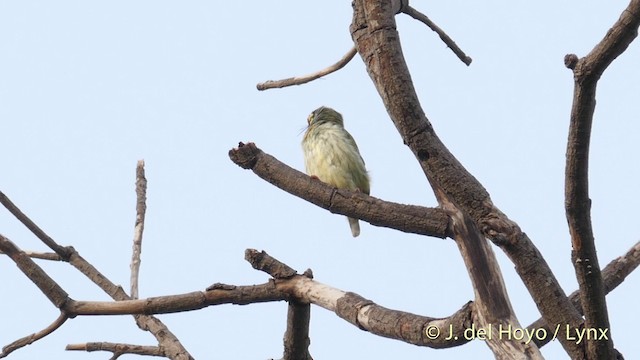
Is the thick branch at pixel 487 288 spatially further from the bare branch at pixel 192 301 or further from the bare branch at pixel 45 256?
the bare branch at pixel 45 256

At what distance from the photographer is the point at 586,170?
281 cm

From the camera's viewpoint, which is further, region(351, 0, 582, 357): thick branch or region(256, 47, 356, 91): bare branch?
region(256, 47, 356, 91): bare branch

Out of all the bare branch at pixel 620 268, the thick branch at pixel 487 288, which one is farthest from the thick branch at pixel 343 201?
the bare branch at pixel 620 268

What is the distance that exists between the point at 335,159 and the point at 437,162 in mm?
4448

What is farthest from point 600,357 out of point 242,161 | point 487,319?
point 242,161

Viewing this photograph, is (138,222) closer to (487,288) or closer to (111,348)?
(111,348)

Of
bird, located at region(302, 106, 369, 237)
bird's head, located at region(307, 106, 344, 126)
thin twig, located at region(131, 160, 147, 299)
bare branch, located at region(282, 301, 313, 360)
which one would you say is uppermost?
bird's head, located at region(307, 106, 344, 126)

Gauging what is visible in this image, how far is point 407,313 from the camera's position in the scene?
364 centimetres

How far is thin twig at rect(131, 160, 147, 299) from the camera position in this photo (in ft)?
16.7

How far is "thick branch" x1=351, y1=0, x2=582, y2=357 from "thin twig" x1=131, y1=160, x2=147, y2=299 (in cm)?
224

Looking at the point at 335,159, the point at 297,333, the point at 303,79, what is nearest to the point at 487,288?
the point at 297,333

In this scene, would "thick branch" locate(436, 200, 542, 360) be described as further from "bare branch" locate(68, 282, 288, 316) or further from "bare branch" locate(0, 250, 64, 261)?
"bare branch" locate(0, 250, 64, 261)

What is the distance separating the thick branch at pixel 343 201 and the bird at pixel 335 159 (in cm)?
354

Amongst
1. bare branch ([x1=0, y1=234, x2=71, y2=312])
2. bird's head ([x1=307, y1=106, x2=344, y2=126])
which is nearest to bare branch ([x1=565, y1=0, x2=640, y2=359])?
bare branch ([x1=0, y1=234, x2=71, y2=312])
